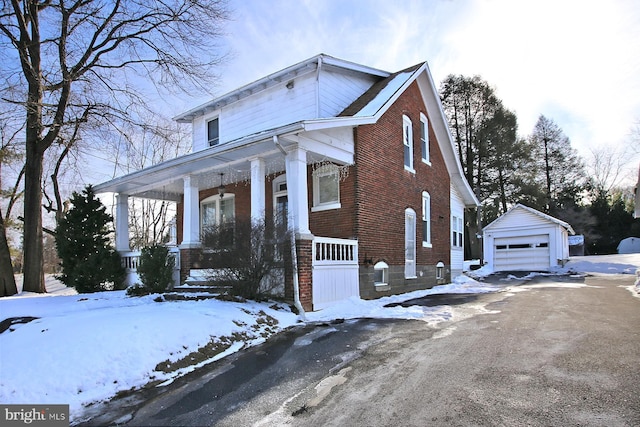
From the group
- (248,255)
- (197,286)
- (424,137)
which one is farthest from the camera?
(424,137)

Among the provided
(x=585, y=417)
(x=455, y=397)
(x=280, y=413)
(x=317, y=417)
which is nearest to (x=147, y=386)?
(x=280, y=413)

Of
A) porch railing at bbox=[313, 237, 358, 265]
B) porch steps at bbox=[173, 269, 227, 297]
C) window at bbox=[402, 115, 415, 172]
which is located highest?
window at bbox=[402, 115, 415, 172]

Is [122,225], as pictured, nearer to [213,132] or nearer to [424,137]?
[213,132]

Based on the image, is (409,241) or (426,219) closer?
(409,241)

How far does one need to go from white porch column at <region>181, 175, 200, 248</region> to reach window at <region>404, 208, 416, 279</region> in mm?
6446

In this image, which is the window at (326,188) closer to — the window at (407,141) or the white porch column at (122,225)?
the window at (407,141)

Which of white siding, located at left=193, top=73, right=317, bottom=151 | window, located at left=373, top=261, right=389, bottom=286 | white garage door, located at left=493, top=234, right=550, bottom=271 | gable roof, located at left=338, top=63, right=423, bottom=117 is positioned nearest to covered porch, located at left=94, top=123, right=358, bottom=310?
gable roof, located at left=338, top=63, right=423, bottom=117

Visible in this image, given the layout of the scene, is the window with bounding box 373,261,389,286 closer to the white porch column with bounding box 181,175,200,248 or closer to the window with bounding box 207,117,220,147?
the white porch column with bounding box 181,175,200,248

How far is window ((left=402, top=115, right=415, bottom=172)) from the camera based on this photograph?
1349 cm

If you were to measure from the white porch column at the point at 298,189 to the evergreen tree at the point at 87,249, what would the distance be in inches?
286

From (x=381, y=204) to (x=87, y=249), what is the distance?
923 centimetres

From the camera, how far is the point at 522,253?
25797 mm

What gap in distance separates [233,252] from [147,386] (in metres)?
3.52

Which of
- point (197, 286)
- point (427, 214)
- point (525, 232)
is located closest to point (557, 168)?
point (525, 232)
